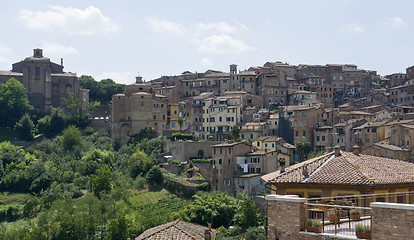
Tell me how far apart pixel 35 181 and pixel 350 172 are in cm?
5929

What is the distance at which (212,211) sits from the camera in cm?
5353

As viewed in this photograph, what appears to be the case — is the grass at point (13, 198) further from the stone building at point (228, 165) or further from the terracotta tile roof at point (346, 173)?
the terracotta tile roof at point (346, 173)

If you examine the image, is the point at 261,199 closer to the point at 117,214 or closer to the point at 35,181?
the point at 117,214

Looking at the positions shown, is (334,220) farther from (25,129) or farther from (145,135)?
(25,129)

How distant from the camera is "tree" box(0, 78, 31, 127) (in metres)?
89.6

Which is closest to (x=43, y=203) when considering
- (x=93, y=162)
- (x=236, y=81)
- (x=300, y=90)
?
(x=93, y=162)

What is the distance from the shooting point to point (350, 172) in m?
13.6

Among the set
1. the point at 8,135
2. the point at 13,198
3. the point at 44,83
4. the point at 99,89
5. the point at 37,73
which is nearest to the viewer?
the point at 13,198

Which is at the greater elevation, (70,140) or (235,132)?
(235,132)

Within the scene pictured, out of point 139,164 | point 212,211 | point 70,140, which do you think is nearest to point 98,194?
point 139,164

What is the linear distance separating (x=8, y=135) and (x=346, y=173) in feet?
268

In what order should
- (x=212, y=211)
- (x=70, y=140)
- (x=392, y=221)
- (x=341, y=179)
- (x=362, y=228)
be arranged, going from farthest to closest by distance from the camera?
(x=70, y=140) → (x=212, y=211) → (x=341, y=179) → (x=362, y=228) → (x=392, y=221)

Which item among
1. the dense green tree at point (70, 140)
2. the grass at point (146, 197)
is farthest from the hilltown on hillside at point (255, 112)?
the dense green tree at point (70, 140)

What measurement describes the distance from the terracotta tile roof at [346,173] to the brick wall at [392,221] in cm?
401
